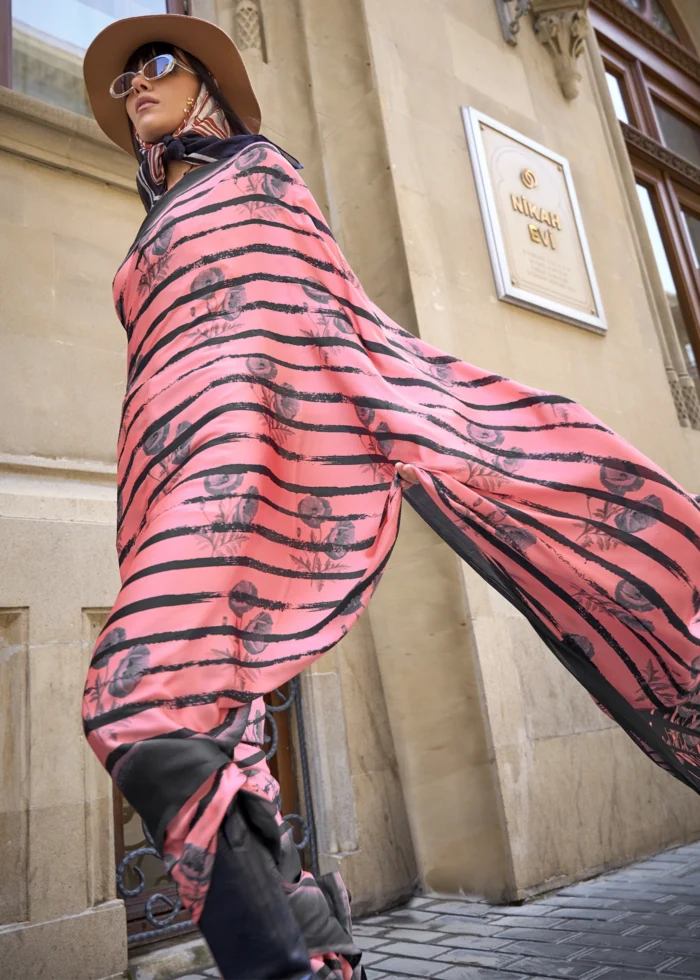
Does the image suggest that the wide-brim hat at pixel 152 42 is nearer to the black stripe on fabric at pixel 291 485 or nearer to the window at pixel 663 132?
the black stripe on fabric at pixel 291 485

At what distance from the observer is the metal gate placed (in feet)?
9.03

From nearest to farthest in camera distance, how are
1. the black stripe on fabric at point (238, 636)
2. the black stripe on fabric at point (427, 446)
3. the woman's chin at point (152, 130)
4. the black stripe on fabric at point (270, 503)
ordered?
the black stripe on fabric at point (238, 636) → the black stripe on fabric at point (270, 503) → the black stripe on fabric at point (427, 446) → the woman's chin at point (152, 130)

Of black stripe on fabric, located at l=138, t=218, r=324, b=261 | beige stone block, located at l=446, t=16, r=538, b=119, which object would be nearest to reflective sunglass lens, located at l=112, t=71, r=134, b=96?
black stripe on fabric, located at l=138, t=218, r=324, b=261

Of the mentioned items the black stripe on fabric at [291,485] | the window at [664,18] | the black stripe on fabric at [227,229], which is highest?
the window at [664,18]

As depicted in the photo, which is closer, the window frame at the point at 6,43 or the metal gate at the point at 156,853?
the metal gate at the point at 156,853

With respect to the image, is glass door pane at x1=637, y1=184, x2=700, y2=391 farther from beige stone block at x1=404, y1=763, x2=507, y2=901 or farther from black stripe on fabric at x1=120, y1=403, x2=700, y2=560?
black stripe on fabric at x1=120, y1=403, x2=700, y2=560

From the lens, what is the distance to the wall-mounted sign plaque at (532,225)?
184 inches

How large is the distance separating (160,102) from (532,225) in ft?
11.2

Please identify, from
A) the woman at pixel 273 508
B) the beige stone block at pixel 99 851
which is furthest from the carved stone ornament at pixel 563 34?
the beige stone block at pixel 99 851

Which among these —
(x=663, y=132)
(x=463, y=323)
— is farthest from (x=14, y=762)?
(x=663, y=132)

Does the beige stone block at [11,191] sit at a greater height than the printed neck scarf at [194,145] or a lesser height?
greater

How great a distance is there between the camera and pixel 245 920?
3.43 feet

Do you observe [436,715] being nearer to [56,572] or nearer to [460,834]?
[460,834]

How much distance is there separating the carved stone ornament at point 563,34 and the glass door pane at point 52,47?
326cm
